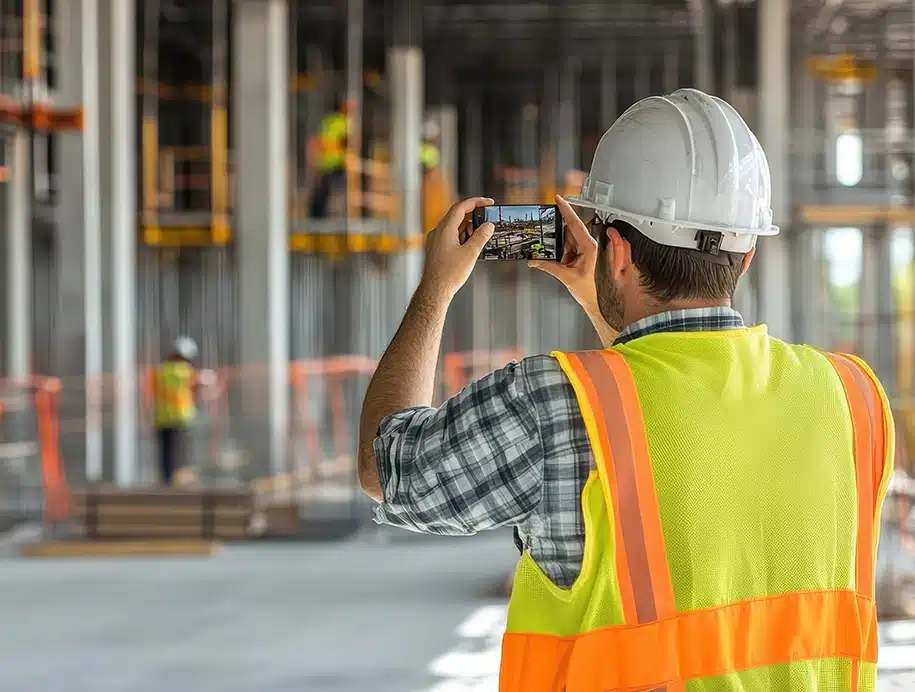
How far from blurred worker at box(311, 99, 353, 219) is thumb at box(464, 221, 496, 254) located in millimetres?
15314

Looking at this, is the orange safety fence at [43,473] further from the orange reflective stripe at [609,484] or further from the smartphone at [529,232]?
the orange reflective stripe at [609,484]

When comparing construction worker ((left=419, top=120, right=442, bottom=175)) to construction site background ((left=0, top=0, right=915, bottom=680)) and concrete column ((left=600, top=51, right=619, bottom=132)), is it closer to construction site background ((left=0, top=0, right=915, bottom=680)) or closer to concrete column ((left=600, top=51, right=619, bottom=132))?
construction site background ((left=0, top=0, right=915, bottom=680))

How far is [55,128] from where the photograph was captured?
1213 cm

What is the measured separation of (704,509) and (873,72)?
18.9 metres

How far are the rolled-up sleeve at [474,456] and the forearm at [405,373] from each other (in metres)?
0.06

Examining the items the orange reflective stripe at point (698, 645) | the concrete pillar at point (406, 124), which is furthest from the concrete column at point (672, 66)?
the orange reflective stripe at point (698, 645)

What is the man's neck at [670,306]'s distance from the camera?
2.02m

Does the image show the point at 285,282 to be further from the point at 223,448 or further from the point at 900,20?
the point at 900,20

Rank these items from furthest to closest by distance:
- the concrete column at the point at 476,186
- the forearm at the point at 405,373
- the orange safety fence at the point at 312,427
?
the concrete column at the point at 476,186
the orange safety fence at the point at 312,427
the forearm at the point at 405,373

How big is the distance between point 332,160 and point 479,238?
50.8ft

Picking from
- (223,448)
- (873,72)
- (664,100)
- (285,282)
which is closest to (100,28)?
(285,282)

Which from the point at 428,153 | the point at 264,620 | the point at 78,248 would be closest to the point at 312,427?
the point at 428,153

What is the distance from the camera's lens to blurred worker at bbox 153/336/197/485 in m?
15.4

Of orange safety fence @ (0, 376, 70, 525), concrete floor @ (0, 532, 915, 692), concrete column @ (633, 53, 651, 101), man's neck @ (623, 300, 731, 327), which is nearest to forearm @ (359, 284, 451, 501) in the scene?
man's neck @ (623, 300, 731, 327)
